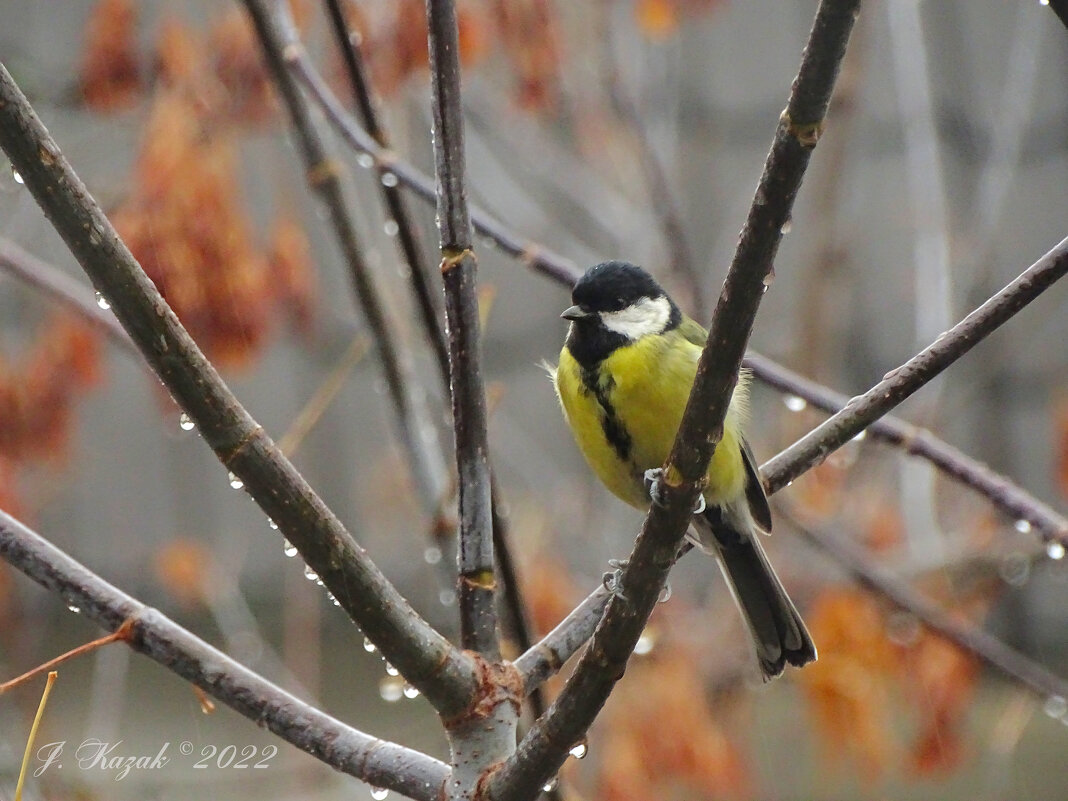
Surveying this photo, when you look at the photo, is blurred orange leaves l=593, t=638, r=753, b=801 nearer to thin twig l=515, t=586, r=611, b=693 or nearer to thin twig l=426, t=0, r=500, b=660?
thin twig l=515, t=586, r=611, b=693

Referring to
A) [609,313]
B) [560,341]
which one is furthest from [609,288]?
[560,341]

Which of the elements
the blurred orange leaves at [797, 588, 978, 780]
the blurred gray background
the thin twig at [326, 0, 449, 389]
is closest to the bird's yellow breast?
the thin twig at [326, 0, 449, 389]

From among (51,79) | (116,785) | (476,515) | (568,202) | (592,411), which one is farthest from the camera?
→ (568,202)

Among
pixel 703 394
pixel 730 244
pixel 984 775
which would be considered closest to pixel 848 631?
pixel 730 244

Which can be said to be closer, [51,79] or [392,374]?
[392,374]

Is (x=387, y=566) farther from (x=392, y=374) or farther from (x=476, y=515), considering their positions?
(x=476, y=515)

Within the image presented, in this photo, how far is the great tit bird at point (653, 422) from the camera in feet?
6.42

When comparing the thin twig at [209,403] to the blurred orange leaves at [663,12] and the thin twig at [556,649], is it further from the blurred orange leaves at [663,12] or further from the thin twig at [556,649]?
the blurred orange leaves at [663,12]

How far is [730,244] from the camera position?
390 centimetres

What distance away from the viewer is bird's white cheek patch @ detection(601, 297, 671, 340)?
2.09 meters

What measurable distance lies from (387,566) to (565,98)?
1.99 metres

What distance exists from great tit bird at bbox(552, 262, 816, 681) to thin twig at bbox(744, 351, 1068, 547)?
140 mm

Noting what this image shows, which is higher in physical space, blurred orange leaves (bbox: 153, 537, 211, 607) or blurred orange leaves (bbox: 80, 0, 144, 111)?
blurred orange leaves (bbox: 80, 0, 144, 111)

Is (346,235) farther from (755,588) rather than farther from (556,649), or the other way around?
(755,588)
